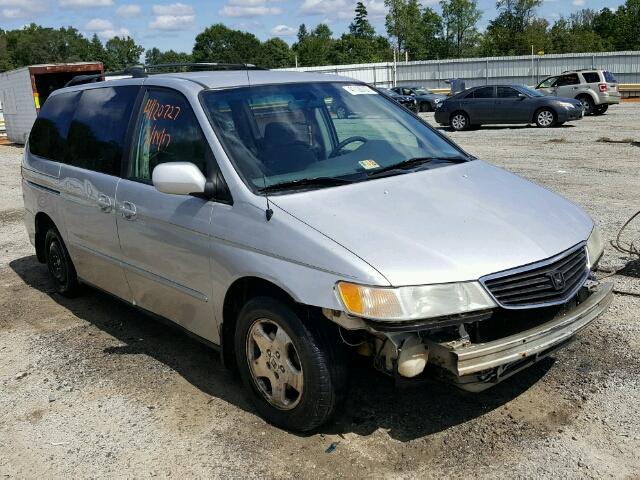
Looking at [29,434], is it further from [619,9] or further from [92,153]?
[619,9]

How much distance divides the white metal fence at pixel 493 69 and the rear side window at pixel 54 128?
3166 cm

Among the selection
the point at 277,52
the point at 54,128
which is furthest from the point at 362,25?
the point at 54,128

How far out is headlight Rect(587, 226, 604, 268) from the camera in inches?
142

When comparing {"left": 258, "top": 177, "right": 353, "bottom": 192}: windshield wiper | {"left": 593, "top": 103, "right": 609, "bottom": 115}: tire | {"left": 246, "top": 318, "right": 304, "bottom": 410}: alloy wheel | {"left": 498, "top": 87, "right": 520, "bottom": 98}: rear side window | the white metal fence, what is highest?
the white metal fence

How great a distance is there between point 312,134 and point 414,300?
151 centimetres

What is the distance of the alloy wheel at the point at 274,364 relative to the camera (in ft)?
11.0

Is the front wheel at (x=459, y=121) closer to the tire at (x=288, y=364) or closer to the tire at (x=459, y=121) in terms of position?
the tire at (x=459, y=121)

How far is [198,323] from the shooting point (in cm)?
402

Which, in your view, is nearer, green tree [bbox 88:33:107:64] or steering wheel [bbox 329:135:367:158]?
steering wheel [bbox 329:135:367:158]

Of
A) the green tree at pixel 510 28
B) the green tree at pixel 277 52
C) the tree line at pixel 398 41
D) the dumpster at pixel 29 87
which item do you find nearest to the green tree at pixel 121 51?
the tree line at pixel 398 41

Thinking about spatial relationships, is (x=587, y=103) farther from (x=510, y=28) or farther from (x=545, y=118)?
(x=510, y=28)

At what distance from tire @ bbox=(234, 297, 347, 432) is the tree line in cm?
5558

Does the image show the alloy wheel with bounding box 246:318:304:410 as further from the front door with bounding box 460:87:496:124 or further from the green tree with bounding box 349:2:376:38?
the green tree with bounding box 349:2:376:38

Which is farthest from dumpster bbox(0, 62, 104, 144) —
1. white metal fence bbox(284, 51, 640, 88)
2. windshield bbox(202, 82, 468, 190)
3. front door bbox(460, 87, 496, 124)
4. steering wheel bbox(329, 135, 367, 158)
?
steering wheel bbox(329, 135, 367, 158)
